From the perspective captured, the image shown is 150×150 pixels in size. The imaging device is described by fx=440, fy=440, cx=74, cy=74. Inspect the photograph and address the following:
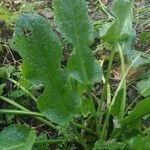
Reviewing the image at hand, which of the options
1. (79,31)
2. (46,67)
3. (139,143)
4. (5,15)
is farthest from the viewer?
(5,15)

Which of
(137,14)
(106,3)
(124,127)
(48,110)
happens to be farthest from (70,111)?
(106,3)

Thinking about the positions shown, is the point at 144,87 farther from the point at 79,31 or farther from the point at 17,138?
the point at 17,138

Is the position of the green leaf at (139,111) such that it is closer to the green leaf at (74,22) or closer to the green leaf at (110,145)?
the green leaf at (110,145)

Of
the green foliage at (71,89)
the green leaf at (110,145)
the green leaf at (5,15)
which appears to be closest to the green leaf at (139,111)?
the green foliage at (71,89)

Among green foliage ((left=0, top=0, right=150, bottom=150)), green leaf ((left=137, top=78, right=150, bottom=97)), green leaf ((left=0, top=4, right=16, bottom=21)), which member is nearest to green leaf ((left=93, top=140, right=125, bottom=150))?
green foliage ((left=0, top=0, right=150, bottom=150))

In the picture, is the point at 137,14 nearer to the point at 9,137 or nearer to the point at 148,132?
the point at 148,132

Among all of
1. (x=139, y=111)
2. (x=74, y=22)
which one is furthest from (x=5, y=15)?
(x=139, y=111)

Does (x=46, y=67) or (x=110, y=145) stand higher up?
(x=46, y=67)
